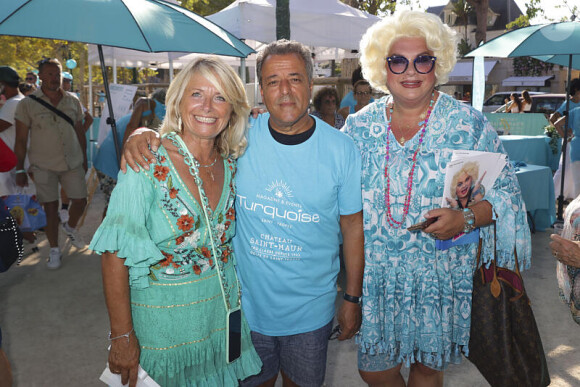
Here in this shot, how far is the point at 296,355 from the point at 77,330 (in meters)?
2.51

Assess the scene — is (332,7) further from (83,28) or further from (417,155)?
(417,155)

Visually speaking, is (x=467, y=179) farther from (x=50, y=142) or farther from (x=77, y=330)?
(x=50, y=142)

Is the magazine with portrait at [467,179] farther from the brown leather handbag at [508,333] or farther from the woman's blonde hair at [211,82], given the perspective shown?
the woman's blonde hair at [211,82]

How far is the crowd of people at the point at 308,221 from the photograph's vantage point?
1.84 metres

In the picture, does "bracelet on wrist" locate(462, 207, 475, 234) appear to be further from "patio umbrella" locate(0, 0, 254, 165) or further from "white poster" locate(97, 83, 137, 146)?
"white poster" locate(97, 83, 137, 146)

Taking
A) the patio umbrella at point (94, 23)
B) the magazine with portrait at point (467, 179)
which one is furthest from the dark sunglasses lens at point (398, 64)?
the patio umbrella at point (94, 23)

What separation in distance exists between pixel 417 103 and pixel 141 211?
4.45 feet

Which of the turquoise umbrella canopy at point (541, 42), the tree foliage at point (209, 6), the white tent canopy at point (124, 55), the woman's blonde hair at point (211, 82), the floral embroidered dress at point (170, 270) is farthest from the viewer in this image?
the tree foliage at point (209, 6)

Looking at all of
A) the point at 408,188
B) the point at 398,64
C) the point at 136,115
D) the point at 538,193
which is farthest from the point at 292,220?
the point at 538,193

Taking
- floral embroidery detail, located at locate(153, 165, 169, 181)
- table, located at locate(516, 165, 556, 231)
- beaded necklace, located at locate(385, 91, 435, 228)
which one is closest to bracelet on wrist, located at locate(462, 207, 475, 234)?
beaded necklace, located at locate(385, 91, 435, 228)

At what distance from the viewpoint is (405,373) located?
11.0 ft

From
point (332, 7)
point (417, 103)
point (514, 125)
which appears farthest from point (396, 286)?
point (514, 125)

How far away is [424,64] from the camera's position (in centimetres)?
216

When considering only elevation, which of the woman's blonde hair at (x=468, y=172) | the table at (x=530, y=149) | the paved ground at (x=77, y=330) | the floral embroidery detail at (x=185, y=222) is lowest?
the paved ground at (x=77, y=330)
